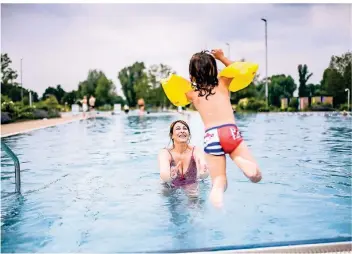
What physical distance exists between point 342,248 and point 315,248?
19cm

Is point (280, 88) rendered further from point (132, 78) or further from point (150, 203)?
point (150, 203)

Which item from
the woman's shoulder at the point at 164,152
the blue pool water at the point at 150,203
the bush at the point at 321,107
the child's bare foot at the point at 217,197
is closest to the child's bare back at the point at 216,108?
the child's bare foot at the point at 217,197

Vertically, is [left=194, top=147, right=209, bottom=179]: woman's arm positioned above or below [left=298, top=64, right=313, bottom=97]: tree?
below

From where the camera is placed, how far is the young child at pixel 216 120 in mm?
2408

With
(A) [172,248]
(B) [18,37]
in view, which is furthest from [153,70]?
(A) [172,248]

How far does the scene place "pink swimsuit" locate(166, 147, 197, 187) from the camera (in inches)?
150

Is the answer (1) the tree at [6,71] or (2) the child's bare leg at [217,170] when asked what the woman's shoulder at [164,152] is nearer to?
(2) the child's bare leg at [217,170]

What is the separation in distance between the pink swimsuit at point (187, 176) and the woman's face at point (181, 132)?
A: 0.23 m

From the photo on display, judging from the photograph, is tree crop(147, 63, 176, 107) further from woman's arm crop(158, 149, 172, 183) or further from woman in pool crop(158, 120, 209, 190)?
woman's arm crop(158, 149, 172, 183)

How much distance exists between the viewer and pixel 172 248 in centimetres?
280

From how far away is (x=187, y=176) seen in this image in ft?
12.8

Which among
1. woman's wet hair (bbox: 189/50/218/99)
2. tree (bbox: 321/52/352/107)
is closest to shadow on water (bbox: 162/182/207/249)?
woman's wet hair (bbox: 189/50/218/99)

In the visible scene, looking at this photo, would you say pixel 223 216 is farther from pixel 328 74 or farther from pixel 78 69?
pixel 328 74

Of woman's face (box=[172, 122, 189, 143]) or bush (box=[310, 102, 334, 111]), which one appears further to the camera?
bush (box=[310, 102, 334, 111])
